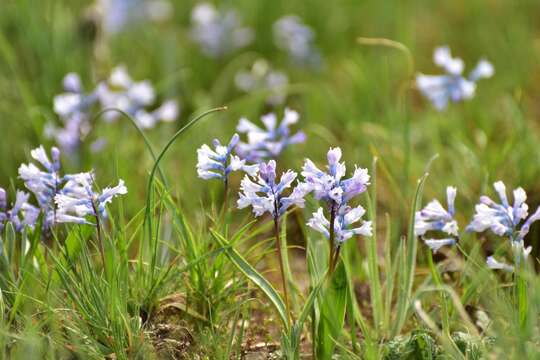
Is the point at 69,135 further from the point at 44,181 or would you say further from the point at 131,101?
the point at 44,181

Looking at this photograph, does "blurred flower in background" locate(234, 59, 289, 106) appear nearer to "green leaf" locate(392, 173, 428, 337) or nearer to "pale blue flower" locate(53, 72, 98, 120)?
"pale blue flower" locate(53, 72, 98, 120)

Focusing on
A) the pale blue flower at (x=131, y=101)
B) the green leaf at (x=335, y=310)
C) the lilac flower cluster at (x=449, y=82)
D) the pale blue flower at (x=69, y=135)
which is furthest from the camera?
the pale blue flower at (x=131, y=101)

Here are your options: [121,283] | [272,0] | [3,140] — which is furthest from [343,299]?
[272,0]

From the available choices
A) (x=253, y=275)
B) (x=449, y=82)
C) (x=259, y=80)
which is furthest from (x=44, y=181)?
(x=259, y=80)

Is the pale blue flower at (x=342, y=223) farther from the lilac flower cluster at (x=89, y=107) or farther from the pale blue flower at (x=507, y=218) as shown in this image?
the lilac flower cluster at (x=89, y=107)

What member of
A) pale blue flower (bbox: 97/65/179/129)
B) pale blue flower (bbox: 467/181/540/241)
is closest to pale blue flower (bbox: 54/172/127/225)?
pale blue flower (bbox: 467/181/540/241)

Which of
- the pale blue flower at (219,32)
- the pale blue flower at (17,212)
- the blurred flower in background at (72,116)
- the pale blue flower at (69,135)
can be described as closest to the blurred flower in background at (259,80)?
the pale blue flower at (219,32)
